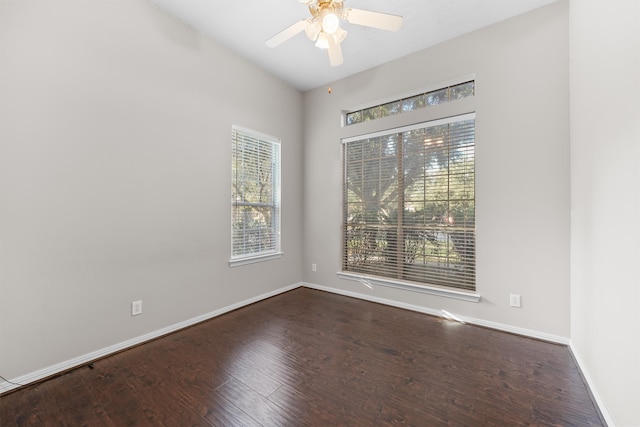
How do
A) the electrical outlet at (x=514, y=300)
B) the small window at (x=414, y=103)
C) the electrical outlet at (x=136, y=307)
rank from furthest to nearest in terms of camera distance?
the small window at (x=414, y=103) < the electrical outlet at (x=514, y=300) < the electrical outlet at (x=136, y=307)

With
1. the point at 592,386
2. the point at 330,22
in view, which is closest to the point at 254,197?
the point at 330,22

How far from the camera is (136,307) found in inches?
94.0


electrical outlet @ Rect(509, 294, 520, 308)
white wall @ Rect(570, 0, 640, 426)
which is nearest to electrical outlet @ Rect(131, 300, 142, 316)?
white wall @ Rect(570, 0, 640, 426)

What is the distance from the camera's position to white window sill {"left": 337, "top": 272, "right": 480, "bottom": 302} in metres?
2.86

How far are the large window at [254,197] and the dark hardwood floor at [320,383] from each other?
1106 mm

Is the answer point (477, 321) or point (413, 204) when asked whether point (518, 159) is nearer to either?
point (413, 204)

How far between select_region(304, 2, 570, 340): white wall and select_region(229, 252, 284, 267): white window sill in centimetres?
183

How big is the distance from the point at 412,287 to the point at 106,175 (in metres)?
3.29

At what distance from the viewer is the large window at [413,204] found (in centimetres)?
294

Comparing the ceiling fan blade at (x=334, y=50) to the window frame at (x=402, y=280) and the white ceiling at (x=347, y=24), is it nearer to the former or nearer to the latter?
the white ceiling at (x=347, y=24)

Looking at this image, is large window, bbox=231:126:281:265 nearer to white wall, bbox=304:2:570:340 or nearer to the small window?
the small window

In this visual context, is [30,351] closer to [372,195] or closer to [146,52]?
[146,52]

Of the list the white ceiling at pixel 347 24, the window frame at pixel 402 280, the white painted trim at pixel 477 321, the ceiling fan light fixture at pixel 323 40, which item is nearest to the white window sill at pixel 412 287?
the window frame at pixel 402 280

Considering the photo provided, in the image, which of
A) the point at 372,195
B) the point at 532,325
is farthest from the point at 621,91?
the point at 372,195
